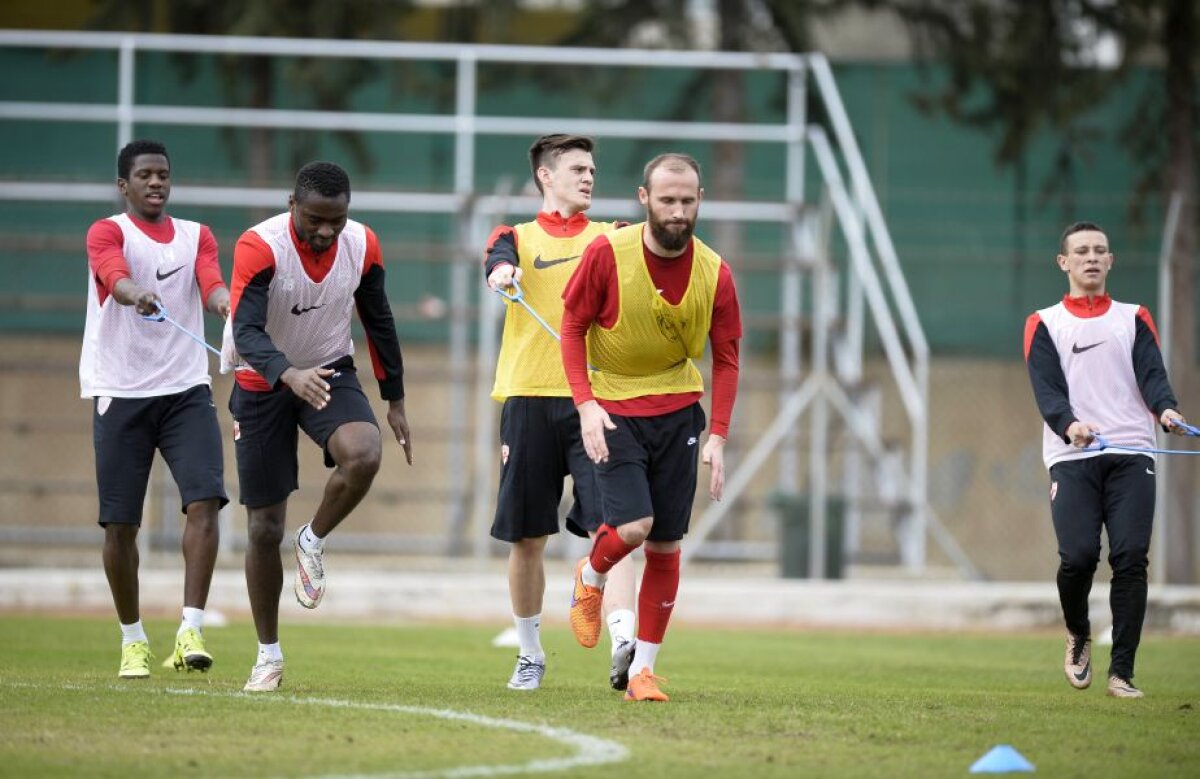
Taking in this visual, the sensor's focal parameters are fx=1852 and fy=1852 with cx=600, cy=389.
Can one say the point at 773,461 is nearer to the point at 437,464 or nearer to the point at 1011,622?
the point at 437,464

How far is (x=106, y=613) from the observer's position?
47.3 feet

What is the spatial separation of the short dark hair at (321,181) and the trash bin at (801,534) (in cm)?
869

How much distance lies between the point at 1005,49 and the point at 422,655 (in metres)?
12.3

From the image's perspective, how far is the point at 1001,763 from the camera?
18.7 ft

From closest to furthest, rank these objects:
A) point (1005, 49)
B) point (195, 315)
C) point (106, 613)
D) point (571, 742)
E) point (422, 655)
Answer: point (571, 742)
point (195, 315)
point (422, 655)
point (106, 613)
point (1005, 49)

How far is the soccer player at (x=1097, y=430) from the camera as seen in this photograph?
8.35 m

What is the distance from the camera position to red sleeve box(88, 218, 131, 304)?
8.18m

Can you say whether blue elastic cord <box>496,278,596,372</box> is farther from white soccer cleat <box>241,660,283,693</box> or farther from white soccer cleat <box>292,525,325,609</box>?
white soccer cleat <box>241,660,283,693</box>

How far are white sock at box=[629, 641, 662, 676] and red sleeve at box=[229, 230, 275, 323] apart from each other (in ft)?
7.06

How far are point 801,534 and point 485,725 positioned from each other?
9.22 m

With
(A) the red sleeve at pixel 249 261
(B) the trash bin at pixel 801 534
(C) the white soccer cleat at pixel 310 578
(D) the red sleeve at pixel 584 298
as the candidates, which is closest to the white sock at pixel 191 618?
(C) the white soccer cleat at pixel 310 578

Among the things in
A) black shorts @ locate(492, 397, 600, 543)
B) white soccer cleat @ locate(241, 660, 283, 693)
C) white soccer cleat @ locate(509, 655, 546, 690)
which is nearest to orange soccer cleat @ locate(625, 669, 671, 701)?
white soccer cleat @ locate(509, 655, 546, 690)

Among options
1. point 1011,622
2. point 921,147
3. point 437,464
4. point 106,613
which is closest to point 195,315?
point 106,613

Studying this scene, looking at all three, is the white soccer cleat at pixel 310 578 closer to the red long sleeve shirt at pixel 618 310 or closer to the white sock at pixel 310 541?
the white sock at pixel 310 541
